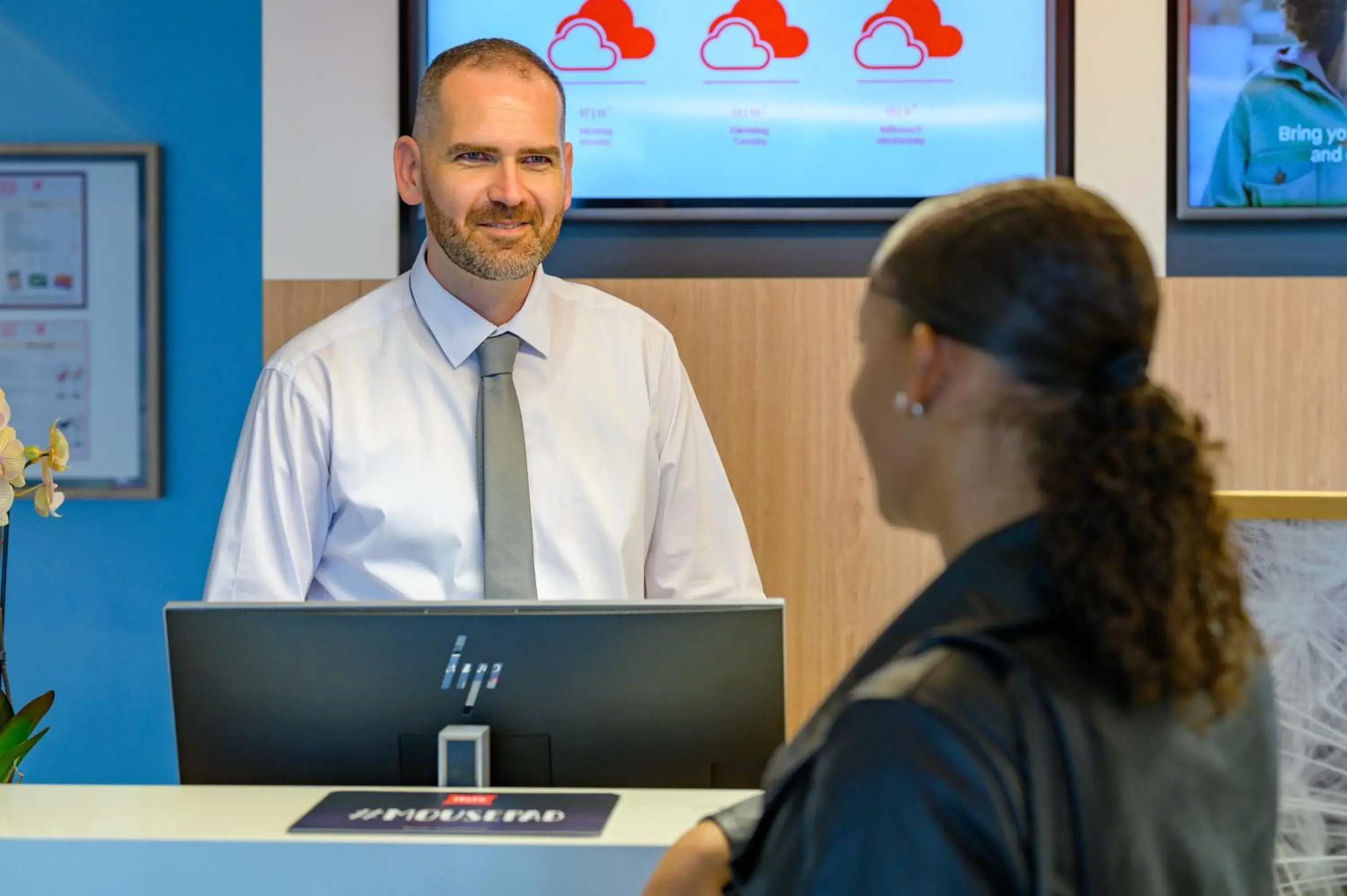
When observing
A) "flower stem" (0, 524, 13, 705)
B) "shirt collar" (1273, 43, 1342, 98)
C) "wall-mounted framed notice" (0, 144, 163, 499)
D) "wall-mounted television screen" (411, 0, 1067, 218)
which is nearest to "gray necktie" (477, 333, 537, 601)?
"wall-mounted television screen" (411, 0, 1067, 218)

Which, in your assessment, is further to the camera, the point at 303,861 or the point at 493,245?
the point at 493,245

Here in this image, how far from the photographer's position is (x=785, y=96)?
256cm

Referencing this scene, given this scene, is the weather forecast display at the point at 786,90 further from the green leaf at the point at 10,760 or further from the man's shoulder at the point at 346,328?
the green leaf at the point at 10,760

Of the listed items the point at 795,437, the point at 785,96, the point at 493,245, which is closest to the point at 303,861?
the point at 493,245

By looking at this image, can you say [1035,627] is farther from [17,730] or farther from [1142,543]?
[17,730]

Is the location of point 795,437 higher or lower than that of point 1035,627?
higher

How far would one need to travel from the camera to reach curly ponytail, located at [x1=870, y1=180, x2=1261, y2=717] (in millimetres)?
767

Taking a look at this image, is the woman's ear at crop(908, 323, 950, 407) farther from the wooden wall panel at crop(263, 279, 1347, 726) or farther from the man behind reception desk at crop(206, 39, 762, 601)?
the wooden wall panel at crop(263, 279, 1347, 726)

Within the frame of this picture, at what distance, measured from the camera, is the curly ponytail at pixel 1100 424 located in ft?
2.52

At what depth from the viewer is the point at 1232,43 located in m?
2.47

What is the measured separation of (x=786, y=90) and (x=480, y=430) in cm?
95

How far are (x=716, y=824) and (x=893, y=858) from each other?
10.2 inches

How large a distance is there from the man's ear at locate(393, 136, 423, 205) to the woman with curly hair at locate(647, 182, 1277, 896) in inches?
60.2

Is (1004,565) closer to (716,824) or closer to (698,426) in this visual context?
(716,824)
